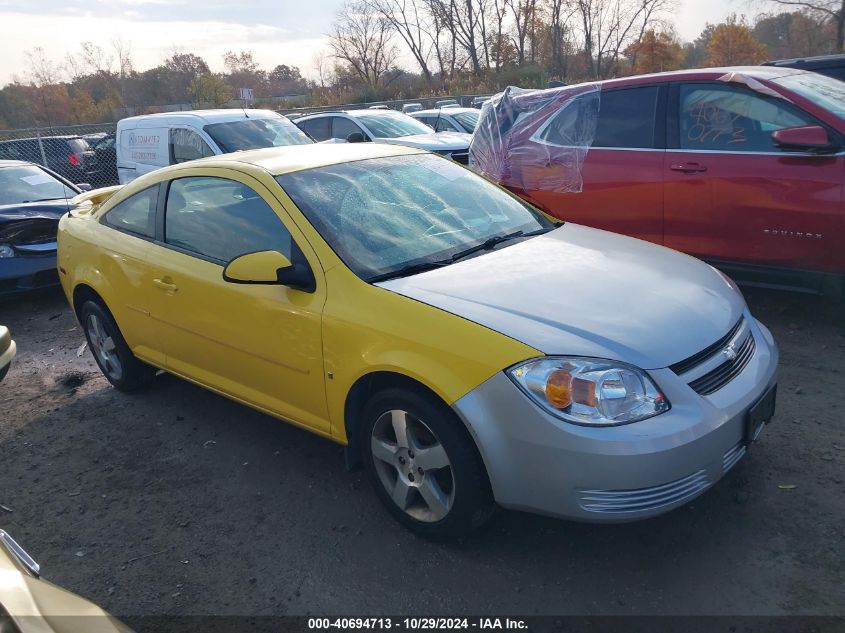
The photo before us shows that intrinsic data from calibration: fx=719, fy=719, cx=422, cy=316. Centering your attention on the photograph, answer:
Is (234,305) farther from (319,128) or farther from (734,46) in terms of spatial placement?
(734,46)

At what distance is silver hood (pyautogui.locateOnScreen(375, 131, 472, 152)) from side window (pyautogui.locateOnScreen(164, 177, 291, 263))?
675cm

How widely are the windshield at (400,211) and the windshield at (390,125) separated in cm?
846

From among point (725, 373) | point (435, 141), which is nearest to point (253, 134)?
point (435, 141)

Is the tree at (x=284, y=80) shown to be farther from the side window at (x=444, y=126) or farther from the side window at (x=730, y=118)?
the side window at (x=730, y=118)

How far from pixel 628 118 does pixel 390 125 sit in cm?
754

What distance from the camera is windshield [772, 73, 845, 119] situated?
4.85 metres


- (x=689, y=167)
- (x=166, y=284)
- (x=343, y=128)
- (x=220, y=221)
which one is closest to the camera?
(x=220, y=221)

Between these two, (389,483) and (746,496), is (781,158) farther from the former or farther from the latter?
(389,483)

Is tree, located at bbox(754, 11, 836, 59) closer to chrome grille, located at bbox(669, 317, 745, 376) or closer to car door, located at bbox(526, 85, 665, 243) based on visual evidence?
car door, located at bbox(526, 85, 665, 243)

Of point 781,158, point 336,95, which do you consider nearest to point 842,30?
point 336,95

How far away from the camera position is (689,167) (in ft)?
17.2

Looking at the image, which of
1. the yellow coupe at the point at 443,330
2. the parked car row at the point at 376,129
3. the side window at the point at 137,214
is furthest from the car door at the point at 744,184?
the parked car row at the point at 376,129

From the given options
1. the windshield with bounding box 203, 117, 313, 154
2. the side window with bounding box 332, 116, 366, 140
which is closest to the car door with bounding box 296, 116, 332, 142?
the side window with bounding box 332, 116, 366, 140

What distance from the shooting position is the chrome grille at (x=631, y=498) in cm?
254
